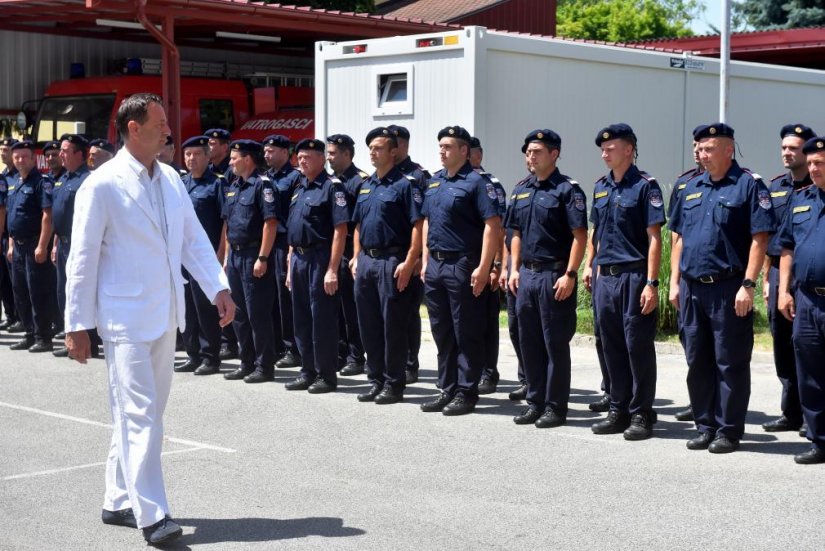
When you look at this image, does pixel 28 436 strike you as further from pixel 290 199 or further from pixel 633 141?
pixel 633 141

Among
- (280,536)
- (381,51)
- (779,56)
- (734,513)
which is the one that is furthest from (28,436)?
(779,56)

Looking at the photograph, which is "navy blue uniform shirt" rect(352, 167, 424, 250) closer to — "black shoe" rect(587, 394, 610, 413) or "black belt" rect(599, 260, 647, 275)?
"black belt" rect(599, 260, 647, 275)

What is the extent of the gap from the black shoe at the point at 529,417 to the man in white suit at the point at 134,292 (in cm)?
317

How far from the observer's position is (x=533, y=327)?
8.20 metres

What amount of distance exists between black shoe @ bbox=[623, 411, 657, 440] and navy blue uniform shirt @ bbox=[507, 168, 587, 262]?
1.18 meters

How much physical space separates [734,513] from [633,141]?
9.30 ft

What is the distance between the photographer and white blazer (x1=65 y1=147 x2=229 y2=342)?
542 centimetres

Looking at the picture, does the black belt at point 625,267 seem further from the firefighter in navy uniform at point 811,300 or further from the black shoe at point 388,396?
the black shoe at point 388,396

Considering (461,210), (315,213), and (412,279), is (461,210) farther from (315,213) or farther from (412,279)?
(315,213)

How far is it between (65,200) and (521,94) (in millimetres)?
5108

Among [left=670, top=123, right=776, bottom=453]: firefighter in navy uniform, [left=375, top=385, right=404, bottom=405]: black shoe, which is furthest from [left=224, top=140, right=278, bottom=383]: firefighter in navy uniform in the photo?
[left=670, top=123, right=776, bottom=453]: firefighter in navy uniform

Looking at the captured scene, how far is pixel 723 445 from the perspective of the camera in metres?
7.12

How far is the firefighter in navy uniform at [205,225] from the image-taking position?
10.5 meters

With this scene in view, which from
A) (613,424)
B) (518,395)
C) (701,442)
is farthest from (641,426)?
(518,395)
